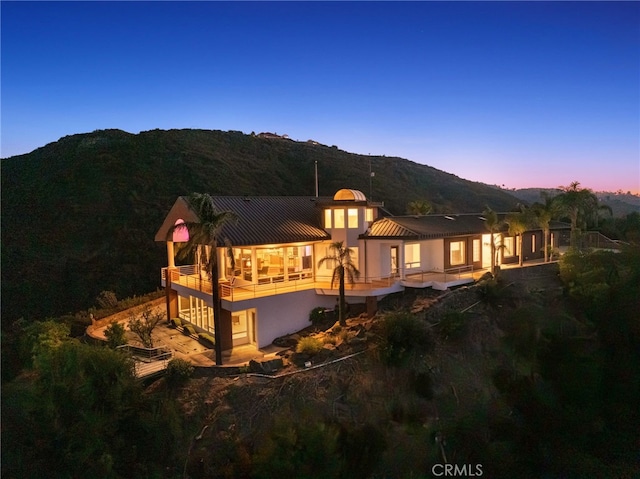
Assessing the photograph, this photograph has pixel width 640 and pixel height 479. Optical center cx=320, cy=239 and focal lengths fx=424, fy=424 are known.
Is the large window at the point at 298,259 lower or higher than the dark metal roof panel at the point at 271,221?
lower

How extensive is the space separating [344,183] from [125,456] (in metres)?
53.2

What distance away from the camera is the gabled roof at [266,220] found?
20.7 metres

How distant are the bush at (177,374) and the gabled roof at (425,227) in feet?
37.3

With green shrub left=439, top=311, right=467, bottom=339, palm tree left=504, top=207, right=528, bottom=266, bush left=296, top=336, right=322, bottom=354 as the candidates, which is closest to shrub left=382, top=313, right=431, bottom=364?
green shrub left=439, top=311, right=467, bottom=339

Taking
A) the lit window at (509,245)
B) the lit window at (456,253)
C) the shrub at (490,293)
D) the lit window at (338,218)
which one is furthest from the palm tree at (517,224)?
the lit window at (338,218)

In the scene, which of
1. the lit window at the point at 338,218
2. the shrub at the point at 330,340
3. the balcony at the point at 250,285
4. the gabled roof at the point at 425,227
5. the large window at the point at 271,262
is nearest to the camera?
the shrub at the point at 330,340

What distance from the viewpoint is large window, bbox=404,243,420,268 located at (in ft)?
77.3

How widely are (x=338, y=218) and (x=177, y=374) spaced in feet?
37.7

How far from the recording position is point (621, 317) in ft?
70.2

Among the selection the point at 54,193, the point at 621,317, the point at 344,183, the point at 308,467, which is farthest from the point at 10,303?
the point at 621,317

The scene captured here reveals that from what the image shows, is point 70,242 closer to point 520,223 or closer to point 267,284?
point 267,284

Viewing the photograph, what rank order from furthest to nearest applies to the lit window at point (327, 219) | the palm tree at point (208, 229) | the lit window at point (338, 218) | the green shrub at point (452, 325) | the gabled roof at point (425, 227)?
1. the lit window at point (327, 219)
2. the lit window at point (338, 218)
3. the gabled roof at point (425, 227)
4. the green shrub at point (452, 325)
5. the palm tree at point (208, 229)

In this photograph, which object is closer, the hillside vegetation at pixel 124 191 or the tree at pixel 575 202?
the tree at pixel 575 202

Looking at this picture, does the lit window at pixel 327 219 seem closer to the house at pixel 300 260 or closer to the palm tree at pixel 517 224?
the house at pixel 300 260
